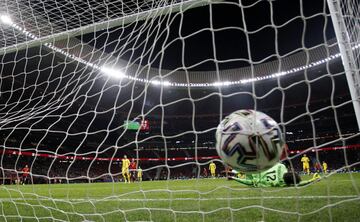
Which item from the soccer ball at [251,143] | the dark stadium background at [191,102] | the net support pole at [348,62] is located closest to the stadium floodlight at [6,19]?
the soccer ball at [251,143]

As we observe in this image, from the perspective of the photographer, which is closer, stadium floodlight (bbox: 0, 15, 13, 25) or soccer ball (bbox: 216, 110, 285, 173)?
soccer ball (bbox: 216, 110, 285, 173)

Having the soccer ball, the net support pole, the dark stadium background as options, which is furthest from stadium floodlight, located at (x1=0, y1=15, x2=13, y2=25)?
the dark stadium background

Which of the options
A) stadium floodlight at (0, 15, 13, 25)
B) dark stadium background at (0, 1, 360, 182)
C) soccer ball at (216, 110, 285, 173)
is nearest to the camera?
soccer ball at (216, 110, 285, 173)

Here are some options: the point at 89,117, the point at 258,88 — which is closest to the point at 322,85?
the point at 258,88

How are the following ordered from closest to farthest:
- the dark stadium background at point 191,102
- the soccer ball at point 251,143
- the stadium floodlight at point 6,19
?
the soccer ball at point 251,143, the stadium floodlight at point 6,19, the dark stadium background at point 191,102

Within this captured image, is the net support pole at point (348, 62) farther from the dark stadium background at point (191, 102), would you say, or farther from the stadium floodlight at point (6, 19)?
the dark stadium background at point (191, 102)

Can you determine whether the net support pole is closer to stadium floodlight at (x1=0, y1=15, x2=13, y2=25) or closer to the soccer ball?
the soccer ball

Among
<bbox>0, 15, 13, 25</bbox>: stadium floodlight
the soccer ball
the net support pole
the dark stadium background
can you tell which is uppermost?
the dark stadium background

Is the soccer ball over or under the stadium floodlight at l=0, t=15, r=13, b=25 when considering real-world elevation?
under

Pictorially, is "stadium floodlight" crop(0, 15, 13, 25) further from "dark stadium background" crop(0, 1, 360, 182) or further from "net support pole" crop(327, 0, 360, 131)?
"dark stadium background" crop(0, 1, 360, 182)

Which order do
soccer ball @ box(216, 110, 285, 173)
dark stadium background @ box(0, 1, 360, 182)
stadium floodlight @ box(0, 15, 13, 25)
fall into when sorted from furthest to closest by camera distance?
dark stadium background @ box(0, 1, 360, 182) < stadium floodlight @ box(0, 15, 13, 25) < soccer ball @ box(216, 110, 285, 173)

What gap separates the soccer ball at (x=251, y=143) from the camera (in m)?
1.96

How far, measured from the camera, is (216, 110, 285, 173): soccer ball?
1.96 metres

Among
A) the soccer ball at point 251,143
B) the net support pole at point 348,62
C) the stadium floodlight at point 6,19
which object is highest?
the stadium floodlight at point 6,19
